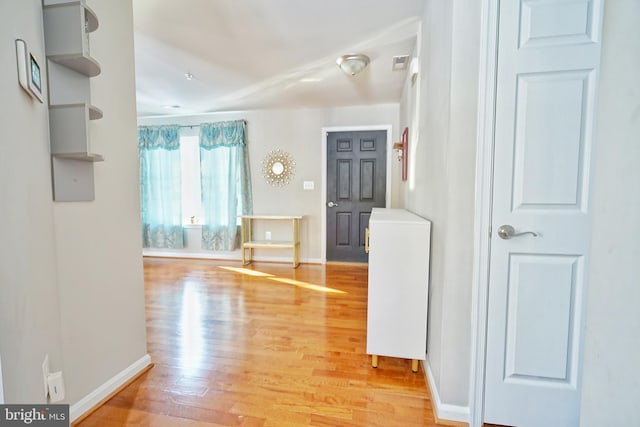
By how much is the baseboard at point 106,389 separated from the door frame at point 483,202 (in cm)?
187

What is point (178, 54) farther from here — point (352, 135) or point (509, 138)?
point (509, 138)

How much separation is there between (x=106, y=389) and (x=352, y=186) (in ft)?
12.0

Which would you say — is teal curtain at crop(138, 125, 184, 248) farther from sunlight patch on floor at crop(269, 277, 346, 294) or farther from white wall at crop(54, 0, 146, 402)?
white wall at crop(54, 0, 146, 402)

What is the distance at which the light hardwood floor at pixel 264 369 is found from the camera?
138 cm

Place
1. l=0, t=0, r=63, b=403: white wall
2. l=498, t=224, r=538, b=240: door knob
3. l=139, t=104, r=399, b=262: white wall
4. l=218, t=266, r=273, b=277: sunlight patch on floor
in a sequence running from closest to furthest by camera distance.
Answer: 1. l=0, t=0, r=63, b=403: white wall
2. l=498, t=224, r=538, b=240: door knob
3. l=218, t=266, r=273, b=277: sunlight patch on floor
4. l=139, t=104, r=399, b=262: white wall

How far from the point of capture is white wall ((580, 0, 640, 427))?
1.67 feet

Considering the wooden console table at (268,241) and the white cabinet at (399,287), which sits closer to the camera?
the white cabinet at (399,287)

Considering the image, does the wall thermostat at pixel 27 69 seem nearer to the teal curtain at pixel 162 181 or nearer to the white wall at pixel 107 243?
the white wall at pixel 107 243

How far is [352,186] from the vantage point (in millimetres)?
4418

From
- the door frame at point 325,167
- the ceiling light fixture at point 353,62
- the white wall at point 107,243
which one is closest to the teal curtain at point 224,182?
the door frame at point 325,167

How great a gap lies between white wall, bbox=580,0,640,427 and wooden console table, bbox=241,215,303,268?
3.77m

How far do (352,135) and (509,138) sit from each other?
3.27 meters

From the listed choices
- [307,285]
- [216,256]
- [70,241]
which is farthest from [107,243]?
[216,256]

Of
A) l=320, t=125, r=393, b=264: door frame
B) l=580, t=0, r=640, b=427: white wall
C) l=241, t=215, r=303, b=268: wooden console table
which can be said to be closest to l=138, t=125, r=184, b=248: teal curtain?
l=241, t=215, r=303, b=268: wooden console table
